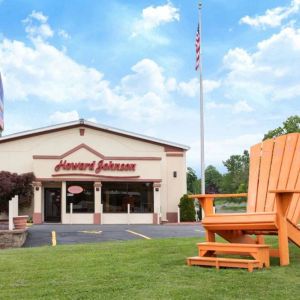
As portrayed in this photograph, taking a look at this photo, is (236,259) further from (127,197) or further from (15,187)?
(127,197)

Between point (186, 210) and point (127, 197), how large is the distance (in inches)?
130

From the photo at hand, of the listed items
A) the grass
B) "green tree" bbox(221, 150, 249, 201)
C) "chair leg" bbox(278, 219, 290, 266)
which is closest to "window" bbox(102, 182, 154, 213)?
the grass

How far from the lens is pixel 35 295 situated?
4645 millimetres

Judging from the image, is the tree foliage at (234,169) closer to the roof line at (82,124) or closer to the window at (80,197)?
the roof line at (82,124)

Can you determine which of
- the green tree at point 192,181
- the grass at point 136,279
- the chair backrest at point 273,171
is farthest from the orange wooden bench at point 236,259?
the green tree at point 192,181

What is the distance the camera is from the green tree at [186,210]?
27266 millimetres

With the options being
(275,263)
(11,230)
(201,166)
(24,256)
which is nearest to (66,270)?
(24,256)

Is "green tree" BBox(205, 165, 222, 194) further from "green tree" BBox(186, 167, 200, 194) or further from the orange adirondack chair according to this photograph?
the orange adirondack chair

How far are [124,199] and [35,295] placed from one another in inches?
889

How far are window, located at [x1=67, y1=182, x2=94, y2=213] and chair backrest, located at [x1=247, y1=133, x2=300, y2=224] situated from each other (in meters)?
19.8

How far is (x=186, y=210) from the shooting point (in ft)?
89.6

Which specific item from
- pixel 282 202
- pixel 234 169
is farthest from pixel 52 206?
pixel 234 169

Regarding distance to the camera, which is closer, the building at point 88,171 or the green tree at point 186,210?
the building at point 88,171

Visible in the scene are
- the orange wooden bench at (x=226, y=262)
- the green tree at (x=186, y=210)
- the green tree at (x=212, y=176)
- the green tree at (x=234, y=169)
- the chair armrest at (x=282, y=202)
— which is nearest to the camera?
the orange wooden bench at (x=226, y=262)
